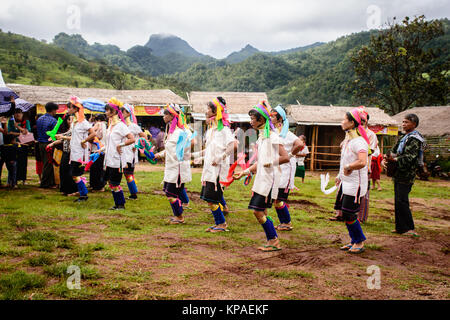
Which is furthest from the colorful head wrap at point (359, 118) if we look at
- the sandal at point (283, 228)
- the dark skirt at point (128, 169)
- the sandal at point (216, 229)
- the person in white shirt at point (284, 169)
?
the dark skirt at point (128, 169)

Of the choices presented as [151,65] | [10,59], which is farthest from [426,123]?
[151,65]

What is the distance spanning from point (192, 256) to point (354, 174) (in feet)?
8.44

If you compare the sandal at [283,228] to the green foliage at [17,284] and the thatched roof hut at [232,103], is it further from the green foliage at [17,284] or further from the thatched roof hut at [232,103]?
the thatched roof hut at [232,103]

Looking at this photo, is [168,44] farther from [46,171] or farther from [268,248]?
[268,248]

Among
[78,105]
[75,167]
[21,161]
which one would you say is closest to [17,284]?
[75,167]

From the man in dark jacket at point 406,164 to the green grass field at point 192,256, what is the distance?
0.33 metres

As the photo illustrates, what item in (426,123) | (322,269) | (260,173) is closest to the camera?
(322,269)

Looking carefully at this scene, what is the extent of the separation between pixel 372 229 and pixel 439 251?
1.35 metres

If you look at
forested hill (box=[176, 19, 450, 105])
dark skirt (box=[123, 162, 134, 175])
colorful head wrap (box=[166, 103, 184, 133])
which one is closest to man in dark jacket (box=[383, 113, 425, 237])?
colorful head wrap (box=[166, 103, 184, 133])

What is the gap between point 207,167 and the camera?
19.6 ft

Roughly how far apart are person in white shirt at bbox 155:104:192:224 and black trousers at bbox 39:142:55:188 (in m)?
4.52

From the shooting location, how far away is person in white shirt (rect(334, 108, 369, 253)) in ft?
16.6

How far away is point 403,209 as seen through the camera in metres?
6.59
